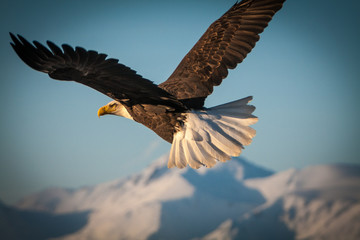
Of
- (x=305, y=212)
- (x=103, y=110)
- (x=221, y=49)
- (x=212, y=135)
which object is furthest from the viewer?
(x=305, y=212)

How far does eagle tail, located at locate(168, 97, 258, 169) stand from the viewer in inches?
144

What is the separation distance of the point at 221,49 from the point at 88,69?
161 centimetres

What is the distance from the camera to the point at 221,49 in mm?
4105

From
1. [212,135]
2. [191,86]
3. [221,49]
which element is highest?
[221,49]

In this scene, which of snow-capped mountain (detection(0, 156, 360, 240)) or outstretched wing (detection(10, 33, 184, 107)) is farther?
snow-capped mountain (detection(0, 156, 360, 240))

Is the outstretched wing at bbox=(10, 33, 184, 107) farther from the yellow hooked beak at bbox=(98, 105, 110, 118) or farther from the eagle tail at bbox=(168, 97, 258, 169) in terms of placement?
the yellow hooked beak at bbox=(98, 105, 110, 118)

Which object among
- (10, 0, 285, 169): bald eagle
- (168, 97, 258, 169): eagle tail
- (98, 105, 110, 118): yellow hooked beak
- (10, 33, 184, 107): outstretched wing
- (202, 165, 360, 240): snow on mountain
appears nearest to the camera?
(10, 33, 184, 107): outstretched wing

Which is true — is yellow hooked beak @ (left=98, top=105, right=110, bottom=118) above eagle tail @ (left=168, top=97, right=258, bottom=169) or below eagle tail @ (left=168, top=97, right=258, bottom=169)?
above

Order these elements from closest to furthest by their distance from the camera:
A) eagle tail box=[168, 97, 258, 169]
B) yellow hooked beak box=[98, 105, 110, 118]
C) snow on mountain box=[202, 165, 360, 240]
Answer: eagle tail box=[168, 97, 258, 169] < yellow hooked beak box=[98, 105, 110, 118] < snow on mountain box=[202, 165, 360, 240]

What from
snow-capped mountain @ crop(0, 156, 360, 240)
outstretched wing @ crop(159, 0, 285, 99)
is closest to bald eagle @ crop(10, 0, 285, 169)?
outstretched wing @ crop(159, 0, 285, 99)

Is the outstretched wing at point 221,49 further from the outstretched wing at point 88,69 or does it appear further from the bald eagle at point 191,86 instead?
the outstretched wing at point 88,69

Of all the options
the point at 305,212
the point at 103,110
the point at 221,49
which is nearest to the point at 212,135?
the point at 221,49

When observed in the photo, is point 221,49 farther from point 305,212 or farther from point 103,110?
point 305,212

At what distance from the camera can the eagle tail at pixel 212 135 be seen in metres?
3.66
